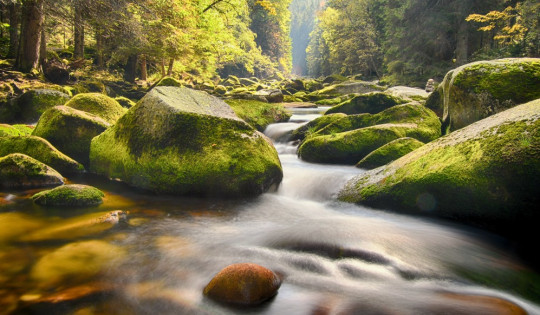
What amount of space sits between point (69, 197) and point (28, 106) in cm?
892

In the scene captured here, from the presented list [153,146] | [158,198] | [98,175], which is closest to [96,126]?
[98,175]

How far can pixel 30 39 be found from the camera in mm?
13766

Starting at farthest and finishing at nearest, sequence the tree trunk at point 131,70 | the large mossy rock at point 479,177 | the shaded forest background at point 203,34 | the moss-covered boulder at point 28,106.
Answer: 1. the tree trunk at point 131,70
2. the shaded forest background at point 203,34
3. the moss-covered boulder at point 28,106
4. the large mossy rock at point 479,177

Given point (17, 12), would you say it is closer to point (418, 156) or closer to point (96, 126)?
point (96, 126)

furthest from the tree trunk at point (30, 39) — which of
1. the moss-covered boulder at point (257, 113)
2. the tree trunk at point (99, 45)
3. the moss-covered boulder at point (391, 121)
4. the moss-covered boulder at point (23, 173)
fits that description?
the moss-covered boulder at point (391, 121)

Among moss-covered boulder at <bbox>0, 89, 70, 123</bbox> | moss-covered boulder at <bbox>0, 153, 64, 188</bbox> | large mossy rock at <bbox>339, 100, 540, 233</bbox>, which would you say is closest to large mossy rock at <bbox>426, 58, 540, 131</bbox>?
large mossy rock at <bbox>339, 100, 540, 233</bbox>

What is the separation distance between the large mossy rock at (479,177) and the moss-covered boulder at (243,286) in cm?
265

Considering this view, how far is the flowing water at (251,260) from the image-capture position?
2461 mm

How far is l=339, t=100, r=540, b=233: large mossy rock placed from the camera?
11.3 ft

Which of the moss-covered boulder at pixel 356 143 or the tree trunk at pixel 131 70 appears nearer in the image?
the moss-covered boulder at pixel 356 143

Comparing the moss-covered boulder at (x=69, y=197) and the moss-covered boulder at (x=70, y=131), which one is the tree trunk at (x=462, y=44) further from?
the moss-covered boulder at (x=69, y=197)

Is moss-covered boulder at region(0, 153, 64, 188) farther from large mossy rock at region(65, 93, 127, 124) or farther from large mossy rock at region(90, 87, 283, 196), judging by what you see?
large mossy rock at region(65, 93, 127, 124)

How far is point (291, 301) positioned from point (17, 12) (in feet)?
61.6

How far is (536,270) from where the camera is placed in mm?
3055
